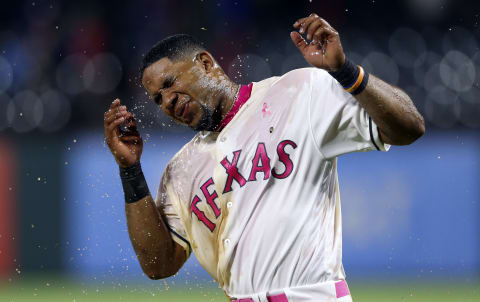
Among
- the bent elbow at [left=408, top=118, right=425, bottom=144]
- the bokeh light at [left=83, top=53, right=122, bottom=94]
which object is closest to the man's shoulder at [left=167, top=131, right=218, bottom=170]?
the bent elbow at [left=408, top=118, right=425, bottom=144]

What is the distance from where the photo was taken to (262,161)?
3.41 meters

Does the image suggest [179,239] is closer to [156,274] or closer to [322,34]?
[156,274]

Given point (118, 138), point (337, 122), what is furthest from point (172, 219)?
point (337, 122)

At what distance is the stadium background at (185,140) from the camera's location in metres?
9.59

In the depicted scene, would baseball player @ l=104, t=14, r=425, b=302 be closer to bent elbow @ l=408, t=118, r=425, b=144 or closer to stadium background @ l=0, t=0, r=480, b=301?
bent elbow @ l=408, t=118, r=425, b=144

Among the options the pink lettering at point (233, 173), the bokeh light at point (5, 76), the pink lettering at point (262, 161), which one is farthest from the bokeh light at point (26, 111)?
the pink lettering at point (262, 161)

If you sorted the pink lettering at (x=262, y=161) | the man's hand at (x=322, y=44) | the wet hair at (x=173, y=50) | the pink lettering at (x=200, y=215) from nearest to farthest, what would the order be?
the man's hand at (x=322, y=44) < the pink lettering at (x=262, y=161) < the pink lettering at (x=200, y=215) < the wet hair at (x=173, y=50)

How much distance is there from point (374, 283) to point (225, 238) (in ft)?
21.1

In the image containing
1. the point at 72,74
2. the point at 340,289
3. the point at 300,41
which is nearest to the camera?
the point at 300,41

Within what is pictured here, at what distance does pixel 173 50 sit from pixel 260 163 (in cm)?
77

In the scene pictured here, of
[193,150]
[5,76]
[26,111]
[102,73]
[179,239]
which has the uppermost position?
[5,76]

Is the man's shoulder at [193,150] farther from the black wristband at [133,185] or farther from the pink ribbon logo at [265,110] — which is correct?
the pink ribbon logo at [265,110]

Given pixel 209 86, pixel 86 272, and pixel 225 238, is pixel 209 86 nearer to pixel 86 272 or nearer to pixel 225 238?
pixel 225 238

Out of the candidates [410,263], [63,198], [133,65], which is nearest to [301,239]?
[410,263]
